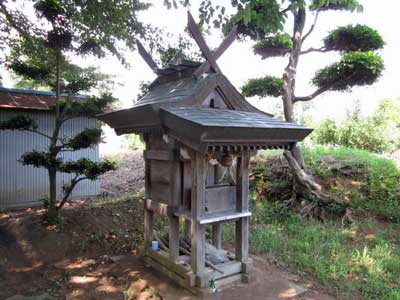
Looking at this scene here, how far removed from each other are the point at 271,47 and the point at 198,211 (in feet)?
17.5

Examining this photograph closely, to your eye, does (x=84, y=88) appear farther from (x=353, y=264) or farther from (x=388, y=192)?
(x=388, y=192)

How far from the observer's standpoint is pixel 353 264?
4.43 metres

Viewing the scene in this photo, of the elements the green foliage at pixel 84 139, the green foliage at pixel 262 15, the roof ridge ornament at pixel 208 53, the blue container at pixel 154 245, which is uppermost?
the green foliage at pixel 262 15

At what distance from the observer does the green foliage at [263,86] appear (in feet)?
22.9

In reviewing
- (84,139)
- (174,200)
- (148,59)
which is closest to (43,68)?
(84,139)

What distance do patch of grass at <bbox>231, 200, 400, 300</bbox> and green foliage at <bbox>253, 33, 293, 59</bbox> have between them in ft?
13.3

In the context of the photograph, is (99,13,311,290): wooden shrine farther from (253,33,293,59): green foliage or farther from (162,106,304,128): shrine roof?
(253,33,293,59): green foliage

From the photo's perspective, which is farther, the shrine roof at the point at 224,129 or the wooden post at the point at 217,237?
the wooden post at the point at 217,237

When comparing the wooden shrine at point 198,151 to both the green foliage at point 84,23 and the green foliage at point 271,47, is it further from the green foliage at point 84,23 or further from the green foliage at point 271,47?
the green foliage at point 271,47

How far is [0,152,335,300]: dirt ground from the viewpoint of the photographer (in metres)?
3.64

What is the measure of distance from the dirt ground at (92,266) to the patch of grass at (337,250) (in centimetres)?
41

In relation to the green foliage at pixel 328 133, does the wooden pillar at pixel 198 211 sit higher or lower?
lower

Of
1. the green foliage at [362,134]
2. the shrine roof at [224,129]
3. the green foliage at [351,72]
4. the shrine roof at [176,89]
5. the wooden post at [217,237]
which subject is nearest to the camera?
the shrine roof at [224,129]

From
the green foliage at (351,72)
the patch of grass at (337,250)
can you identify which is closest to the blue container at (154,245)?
the patch of grass at (337,250)
